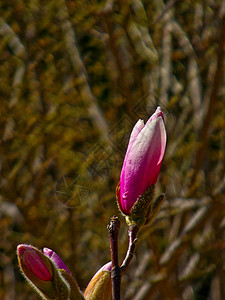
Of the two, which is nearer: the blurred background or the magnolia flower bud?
the magnolia flower bud

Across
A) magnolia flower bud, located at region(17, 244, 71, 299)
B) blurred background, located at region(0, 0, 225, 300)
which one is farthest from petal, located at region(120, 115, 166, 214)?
blurred background, located at region(0, 0, 225, 300)

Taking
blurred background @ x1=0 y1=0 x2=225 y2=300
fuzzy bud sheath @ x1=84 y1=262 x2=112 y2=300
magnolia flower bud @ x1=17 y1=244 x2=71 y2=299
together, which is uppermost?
magnolia flower bud @ x1=17 y1=244 x2=71 y2=299

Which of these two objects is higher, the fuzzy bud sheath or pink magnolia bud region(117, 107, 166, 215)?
pink magnolia bud region(117, 107, 166, 215)

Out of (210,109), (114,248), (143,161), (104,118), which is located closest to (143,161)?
(143,161)

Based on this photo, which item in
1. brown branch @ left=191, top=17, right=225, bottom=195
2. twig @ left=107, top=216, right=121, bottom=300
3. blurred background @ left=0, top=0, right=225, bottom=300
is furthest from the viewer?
blurred background @ left=0, top=0, right=225, bottom=300

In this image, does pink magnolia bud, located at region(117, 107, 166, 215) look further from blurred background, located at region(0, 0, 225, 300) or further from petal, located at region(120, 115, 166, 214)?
blurred background, located at region(0, 0, 225, 300)

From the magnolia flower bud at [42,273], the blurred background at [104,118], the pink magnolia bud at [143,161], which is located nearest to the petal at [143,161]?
the pink magnolia bud at [143,161]

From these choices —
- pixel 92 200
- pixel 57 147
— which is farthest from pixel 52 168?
pixel 92 200
